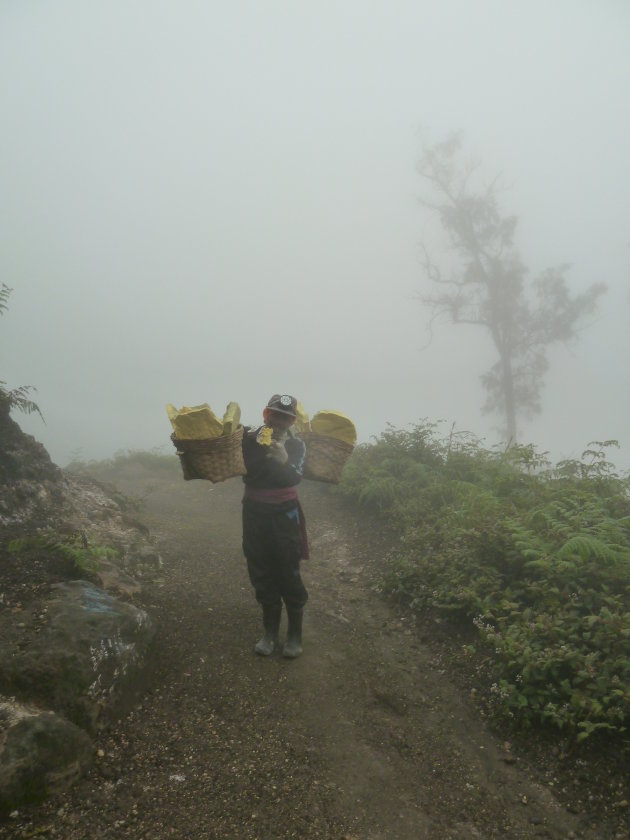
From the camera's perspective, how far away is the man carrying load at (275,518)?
4.82 metres

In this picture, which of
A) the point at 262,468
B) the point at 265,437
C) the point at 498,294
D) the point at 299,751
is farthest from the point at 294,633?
the point at 498,294

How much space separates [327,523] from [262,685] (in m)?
4.94

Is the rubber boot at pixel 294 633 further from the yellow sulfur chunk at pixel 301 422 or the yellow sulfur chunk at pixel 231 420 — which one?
the yellow sulfur chunk at pixel 231 420

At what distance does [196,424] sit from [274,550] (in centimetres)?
151

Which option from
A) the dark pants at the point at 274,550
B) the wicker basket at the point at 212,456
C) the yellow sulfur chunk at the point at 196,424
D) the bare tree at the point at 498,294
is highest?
the bare tree at the point at 498,294

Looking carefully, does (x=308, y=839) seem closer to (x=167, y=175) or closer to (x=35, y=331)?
(x=35, y=331)

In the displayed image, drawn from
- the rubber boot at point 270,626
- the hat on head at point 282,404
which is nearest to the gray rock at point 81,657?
the rubber boot at point 270,626

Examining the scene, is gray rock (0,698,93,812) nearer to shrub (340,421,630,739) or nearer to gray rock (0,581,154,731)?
gray rock (0,581,154,731)

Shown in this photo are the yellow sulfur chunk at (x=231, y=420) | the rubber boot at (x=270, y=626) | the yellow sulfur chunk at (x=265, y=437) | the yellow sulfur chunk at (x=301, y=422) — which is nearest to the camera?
the yellow sulfur chunk at (x=231, y=420)

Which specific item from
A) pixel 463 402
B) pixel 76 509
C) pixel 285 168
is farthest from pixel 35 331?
pixel 285 168

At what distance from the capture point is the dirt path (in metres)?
3.13

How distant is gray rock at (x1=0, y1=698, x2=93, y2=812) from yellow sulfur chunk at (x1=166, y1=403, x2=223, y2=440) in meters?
2.16

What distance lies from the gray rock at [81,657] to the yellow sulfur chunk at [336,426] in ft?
8.07

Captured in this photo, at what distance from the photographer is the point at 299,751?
3.76 metres
